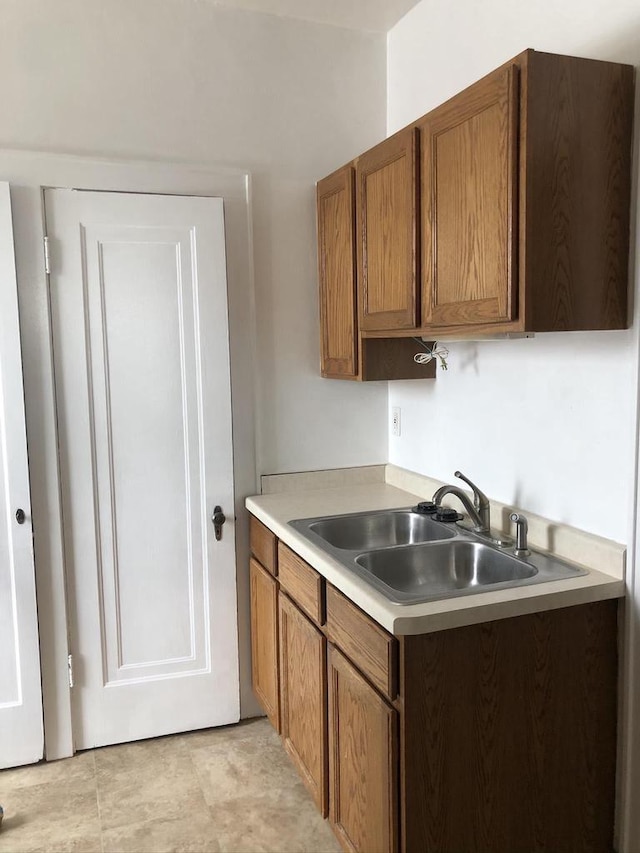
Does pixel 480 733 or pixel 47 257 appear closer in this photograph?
pixel 480 733

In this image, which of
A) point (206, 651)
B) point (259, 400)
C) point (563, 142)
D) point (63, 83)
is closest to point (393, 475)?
point (259, 400)

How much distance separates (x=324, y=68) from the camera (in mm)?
2996

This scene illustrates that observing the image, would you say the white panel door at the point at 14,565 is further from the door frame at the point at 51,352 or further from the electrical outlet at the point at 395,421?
the electrical outlet at the point at 395,421

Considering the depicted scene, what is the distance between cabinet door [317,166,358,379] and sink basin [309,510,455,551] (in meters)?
0.54

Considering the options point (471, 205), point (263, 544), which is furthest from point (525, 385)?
point (263, 544)

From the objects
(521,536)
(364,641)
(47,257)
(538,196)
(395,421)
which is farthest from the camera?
(395,421)

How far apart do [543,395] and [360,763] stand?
3.77 feet

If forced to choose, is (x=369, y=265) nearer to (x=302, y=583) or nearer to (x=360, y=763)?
(x=302, y=583)

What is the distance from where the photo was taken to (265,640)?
9.29ft

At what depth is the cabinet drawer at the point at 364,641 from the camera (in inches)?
69.2

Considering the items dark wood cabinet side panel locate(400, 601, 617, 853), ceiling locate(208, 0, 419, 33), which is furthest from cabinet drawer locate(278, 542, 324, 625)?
ceiling locate(208, 0, 419, 33)

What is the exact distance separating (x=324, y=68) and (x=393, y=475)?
5.55 feet

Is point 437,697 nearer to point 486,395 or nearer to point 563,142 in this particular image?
point 486,395

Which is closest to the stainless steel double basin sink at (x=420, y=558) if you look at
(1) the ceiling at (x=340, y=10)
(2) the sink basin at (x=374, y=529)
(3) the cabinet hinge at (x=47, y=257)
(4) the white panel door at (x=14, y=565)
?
(2) the sink basin at (x=374, y=529)
